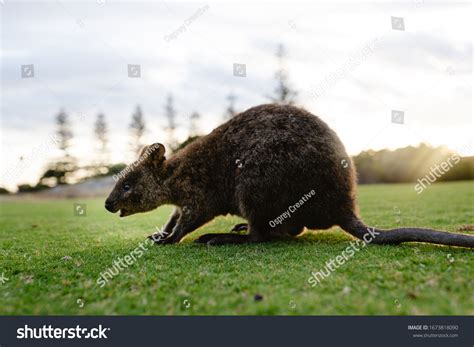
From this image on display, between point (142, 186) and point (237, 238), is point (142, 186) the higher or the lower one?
the higher one

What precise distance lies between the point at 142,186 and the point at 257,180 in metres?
2.04

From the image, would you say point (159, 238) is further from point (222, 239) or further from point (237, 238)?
point (237, 238)

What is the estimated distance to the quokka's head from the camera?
6.47 meters

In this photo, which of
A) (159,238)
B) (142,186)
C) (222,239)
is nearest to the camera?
(222,239)

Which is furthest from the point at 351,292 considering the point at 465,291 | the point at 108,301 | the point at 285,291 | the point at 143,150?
the point at 143,150

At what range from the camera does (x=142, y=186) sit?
6500mm

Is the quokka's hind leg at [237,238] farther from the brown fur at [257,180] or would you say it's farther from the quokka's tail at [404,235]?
the quokka's tail at [404,235]

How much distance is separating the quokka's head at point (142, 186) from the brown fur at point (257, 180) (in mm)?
15

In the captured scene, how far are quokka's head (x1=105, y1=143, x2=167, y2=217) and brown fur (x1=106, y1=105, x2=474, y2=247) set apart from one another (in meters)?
0.02

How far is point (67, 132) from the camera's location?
3800 centimetres

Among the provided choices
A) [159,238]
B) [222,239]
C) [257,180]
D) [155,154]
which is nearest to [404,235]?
[257,180]

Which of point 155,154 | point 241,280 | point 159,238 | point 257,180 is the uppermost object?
point 155,154

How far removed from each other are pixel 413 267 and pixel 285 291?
55.3 inches
